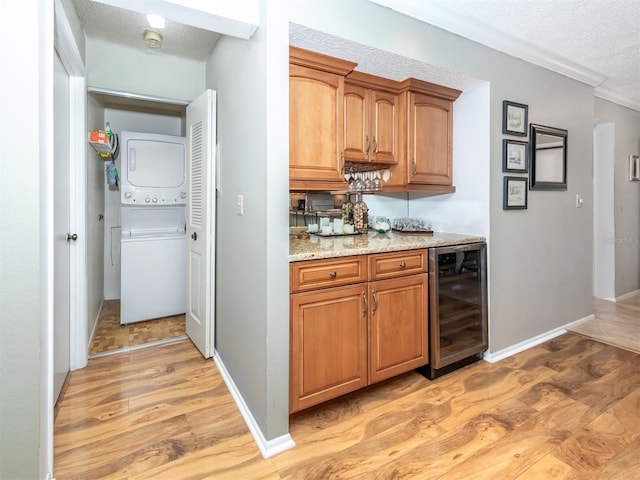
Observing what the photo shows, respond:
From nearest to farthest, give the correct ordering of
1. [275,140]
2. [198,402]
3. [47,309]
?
[47,309]
[275,140]
[198,402]

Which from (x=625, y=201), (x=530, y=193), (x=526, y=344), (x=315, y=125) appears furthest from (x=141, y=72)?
(x=625, y=201)

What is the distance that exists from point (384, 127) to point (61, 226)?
223 cm

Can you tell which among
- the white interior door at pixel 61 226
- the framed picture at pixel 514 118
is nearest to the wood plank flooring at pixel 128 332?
the white interior door at pixel 61 226

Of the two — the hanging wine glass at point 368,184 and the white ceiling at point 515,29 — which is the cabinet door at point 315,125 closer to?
the white ceiling at point 515,29

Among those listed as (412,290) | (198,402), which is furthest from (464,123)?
(198,402)

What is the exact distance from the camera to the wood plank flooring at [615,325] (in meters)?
2.91

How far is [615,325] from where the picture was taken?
3.27 metres

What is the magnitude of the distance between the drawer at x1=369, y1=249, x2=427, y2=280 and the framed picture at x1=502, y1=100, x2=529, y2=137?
4.11 feet

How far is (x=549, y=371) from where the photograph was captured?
2408mm

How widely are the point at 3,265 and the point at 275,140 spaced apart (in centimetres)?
114

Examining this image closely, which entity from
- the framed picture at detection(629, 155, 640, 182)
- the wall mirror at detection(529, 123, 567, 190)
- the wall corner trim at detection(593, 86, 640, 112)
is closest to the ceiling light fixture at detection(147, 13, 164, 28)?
the wall mirror at detection(529, 123, 567, 190)

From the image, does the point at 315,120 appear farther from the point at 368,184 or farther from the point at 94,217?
the point at 94,217

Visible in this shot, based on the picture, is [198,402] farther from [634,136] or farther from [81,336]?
[634,136]

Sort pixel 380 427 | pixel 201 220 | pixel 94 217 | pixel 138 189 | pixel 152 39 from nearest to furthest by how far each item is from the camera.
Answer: pixel 380 427 → pixel 152 39 → pixel 201 220 → pixel 94 217 → pixel 138 189
